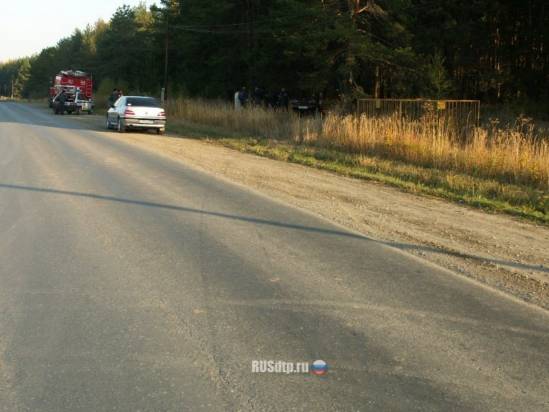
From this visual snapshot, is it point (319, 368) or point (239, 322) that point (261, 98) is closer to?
point (239, 322)

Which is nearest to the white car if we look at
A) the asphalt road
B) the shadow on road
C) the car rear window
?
the car rear window

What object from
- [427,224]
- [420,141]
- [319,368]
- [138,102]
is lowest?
[319,368]

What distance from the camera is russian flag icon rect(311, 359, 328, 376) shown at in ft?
14.4

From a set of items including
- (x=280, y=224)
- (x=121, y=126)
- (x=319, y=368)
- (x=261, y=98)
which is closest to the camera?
(x=319, y=368)

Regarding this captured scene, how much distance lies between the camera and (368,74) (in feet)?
116

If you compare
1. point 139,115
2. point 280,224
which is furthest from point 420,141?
point 139,115

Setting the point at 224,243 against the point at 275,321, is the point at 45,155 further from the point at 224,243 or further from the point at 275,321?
the point at 275,321

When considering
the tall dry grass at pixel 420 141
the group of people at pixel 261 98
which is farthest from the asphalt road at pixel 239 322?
the group of people at pixel 261 98

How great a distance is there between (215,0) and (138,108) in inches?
1231

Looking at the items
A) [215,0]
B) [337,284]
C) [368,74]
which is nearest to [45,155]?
[337,284]

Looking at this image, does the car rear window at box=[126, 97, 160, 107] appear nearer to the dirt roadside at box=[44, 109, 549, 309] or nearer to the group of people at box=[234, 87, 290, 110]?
the group of people at box=[234, 87, 290, 110]

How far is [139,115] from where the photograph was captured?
27.0 metres

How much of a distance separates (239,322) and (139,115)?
2290cm

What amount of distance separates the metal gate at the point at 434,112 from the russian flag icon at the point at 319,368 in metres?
16.9
